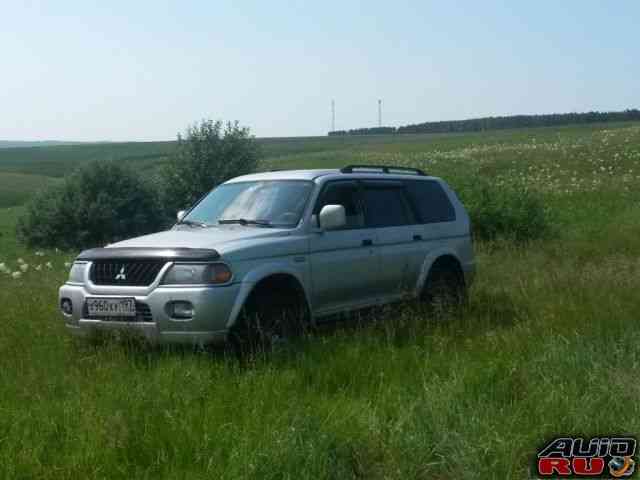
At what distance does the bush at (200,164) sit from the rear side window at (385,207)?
50.9 feet

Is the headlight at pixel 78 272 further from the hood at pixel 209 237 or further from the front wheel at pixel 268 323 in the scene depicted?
the front wheel at pixel 268 323

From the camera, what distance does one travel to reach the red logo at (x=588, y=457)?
4.68 metres

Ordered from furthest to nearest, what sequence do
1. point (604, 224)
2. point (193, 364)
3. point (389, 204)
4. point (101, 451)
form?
1. point (604, 224)
2. point (389, 204)
3. point (193, 364)
4. point (101, 451)

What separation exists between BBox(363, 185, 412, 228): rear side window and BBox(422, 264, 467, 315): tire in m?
0.72

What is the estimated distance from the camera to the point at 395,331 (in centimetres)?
784

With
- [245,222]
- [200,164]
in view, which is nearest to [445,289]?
[245,222]

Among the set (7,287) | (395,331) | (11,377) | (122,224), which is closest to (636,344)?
(395,331)

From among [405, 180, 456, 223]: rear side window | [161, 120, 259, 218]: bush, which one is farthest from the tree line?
[405, 180, 456, 223]: rear side window

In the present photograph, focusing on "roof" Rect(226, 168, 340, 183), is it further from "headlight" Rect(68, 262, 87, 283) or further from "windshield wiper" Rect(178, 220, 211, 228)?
"headlight" Rect(68, 262, 87, 283)

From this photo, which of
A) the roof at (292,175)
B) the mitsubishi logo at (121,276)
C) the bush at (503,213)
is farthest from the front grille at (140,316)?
the bush at (503,213)

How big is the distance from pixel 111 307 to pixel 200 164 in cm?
1767

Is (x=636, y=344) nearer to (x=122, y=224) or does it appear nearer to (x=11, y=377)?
(x=11, y=377)

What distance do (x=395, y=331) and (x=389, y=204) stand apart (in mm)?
1753

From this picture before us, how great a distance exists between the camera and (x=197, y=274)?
688 centimetres
